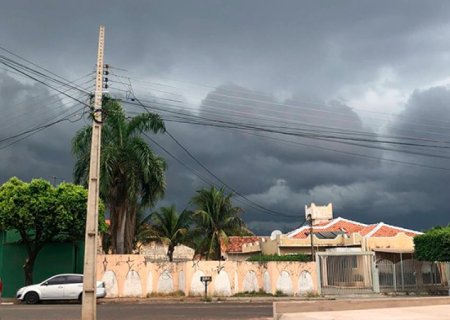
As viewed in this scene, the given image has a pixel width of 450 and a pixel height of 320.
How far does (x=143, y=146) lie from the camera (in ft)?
96.8

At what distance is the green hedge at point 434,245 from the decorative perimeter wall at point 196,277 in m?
7.62

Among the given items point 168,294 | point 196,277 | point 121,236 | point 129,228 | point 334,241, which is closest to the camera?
point 196,277

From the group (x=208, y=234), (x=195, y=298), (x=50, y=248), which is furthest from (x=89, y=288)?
(x=208, y=234)

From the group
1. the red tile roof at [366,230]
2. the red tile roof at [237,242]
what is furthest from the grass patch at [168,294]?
the red tile roof at [366,230]

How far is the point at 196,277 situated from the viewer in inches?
1103

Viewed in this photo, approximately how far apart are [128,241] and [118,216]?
67.2 inches

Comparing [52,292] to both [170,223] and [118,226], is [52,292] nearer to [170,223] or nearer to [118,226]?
[118,226]

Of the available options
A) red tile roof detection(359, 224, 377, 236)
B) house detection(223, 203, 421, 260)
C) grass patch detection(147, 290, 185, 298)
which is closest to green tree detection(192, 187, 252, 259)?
house detection(223, 203, 421, 260)

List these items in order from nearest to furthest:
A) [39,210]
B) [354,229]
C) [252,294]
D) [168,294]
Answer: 1. [39,210]
2. [168,294]
3. [252,294]
4. [354,229]

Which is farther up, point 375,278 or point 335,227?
point 335,227

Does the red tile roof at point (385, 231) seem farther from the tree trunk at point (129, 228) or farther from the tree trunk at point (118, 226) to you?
the tree trunk at point (118, 226)

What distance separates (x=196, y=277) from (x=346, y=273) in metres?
9.29

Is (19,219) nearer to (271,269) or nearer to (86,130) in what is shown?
(86,130)

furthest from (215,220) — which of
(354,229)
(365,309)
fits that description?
(365,309)
